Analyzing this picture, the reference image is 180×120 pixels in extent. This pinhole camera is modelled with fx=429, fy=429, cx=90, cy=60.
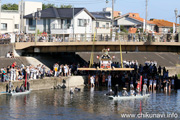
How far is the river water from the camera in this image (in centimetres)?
3889

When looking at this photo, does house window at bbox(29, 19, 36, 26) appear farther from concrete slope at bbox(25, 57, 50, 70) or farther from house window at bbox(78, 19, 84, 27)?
concrete slope at bbox(25, 57, 50, 70)

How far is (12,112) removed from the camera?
39719 millimetres

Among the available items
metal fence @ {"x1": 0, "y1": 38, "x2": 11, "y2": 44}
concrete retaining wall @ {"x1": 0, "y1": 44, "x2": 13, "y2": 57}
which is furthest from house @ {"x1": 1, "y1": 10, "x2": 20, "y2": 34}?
concrete retaining wall @ {"x1": 0, "y1": 44, "x2": 13, "y2": 57}

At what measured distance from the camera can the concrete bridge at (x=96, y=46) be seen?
58.9 m

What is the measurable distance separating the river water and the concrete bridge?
8.34 m

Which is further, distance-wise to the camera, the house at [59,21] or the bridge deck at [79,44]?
the house at [59,21]

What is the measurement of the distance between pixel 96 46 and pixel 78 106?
1949 centimetres

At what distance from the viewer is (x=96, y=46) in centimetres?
6184

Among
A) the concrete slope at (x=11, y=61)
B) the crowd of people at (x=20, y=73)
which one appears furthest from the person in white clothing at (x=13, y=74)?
the concrete slope at (x=11, y=61)

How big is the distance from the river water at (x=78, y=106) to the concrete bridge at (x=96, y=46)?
8336mm

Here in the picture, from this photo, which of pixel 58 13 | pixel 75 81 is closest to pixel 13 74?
pixel 75 81

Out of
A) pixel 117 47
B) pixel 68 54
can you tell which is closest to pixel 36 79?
pixel 117 47

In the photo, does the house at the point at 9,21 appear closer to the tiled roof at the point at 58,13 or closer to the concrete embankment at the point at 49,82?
the tiled roof at the point at 58,13

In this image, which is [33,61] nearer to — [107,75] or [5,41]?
[5,41]
